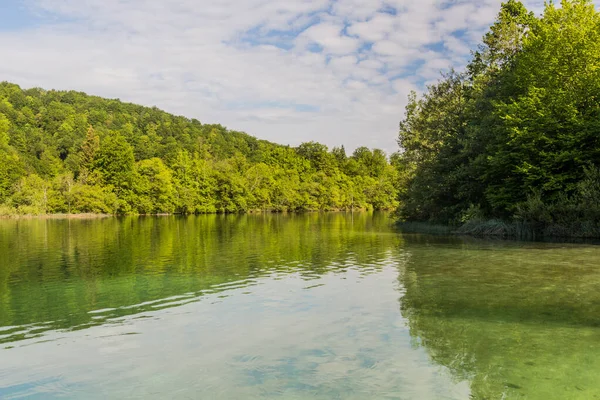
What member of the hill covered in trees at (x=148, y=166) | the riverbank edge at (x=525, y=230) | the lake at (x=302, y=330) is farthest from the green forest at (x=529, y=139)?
the hill covered in trees at (x=148, y=166)

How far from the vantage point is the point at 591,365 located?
7.26 m

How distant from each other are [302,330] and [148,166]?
3426 inches

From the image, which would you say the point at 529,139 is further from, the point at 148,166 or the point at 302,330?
the point at 148,166

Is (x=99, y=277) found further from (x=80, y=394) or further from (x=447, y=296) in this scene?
Result: (x=447, y=296)

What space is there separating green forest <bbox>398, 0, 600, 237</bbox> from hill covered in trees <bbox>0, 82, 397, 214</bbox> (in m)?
59.5

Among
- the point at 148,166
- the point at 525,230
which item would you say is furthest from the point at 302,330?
the point at 148,166

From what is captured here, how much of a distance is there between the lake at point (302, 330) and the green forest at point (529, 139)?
39.4ft

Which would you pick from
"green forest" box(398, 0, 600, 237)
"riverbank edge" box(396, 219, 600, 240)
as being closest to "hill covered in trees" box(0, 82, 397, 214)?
"green forest" box(398, 0, 600, 237)

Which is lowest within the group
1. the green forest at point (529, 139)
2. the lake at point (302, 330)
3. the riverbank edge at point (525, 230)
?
the lake at point (302, 330)

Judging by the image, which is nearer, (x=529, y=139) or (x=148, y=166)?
(x=529, y=139)

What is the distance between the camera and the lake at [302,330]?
22.2 ft

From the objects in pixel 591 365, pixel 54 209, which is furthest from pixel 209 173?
pixel 591 365

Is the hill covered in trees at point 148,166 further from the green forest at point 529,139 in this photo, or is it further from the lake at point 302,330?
the lake at point 302,330

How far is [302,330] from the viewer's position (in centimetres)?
969
